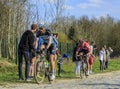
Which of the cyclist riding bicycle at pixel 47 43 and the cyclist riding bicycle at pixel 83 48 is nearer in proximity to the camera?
the cyclist riding bicycle at pixel 47 43

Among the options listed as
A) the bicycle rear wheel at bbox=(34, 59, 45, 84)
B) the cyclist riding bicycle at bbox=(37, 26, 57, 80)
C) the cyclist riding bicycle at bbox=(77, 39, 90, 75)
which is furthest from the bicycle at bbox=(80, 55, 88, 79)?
the bicycle rear wheel at bbox=(34, 59, 45, 84)

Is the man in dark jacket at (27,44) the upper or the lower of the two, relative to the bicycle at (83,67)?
upper

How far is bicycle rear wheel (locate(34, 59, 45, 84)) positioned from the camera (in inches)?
557

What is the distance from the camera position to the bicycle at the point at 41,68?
14.2 metres

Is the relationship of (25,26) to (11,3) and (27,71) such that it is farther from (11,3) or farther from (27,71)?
(27,71)

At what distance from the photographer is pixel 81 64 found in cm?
1919

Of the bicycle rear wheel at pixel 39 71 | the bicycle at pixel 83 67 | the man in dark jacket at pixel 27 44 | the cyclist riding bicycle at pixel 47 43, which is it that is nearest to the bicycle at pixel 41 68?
the bicycle rear wheel at pixel 39 71

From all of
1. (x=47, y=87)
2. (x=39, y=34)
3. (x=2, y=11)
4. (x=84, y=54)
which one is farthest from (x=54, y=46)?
(x=2, y=11)

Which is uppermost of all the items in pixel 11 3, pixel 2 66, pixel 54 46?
pixel 11 3

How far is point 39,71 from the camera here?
14266 mm

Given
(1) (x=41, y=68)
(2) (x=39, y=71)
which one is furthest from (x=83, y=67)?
(2) (x=39, y=71)

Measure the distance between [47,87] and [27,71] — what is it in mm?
2074

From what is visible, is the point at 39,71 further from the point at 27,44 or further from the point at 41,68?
the point at 27,44

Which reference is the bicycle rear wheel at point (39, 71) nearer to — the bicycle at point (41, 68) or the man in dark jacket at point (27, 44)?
the bicycle at point (41, 68)
